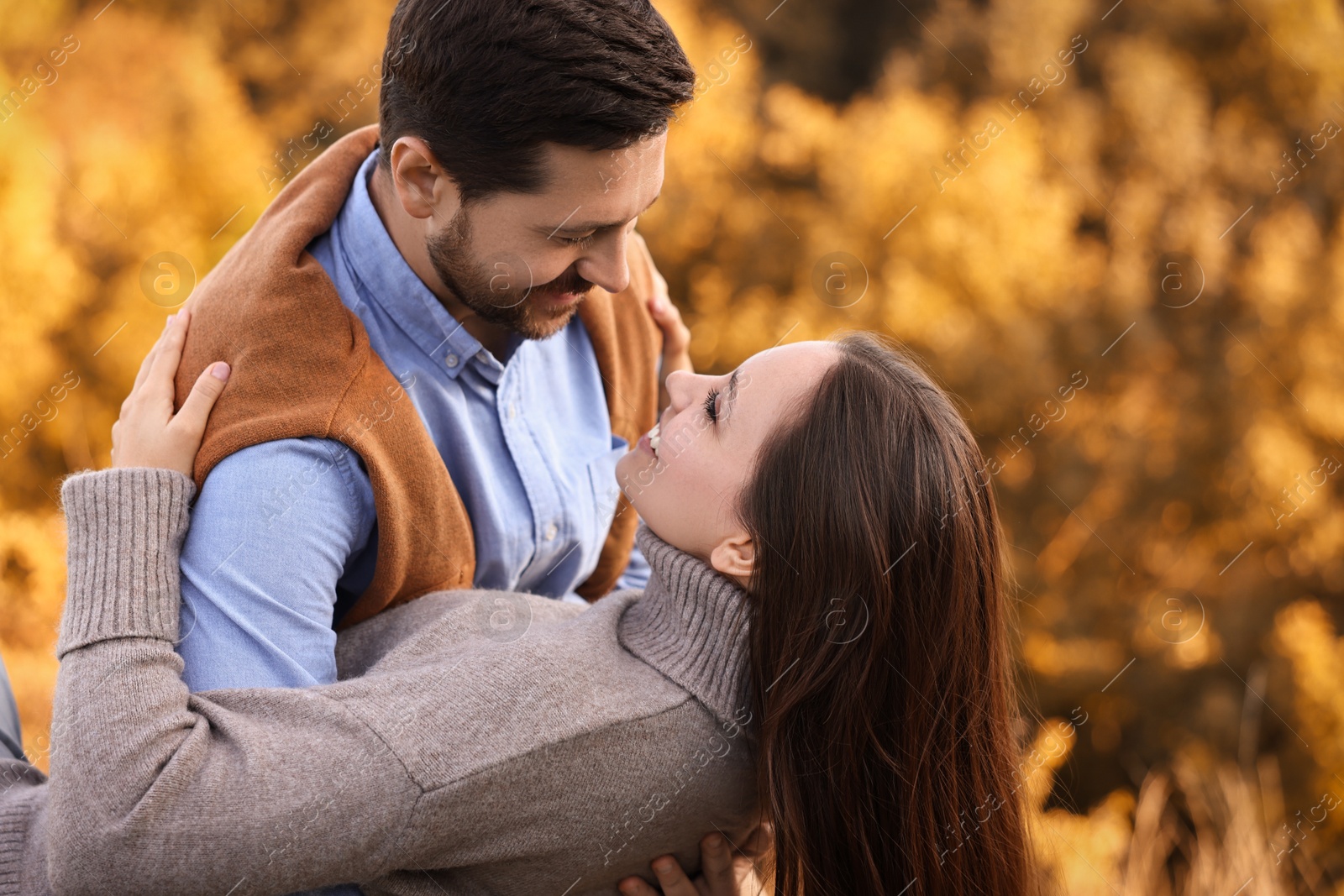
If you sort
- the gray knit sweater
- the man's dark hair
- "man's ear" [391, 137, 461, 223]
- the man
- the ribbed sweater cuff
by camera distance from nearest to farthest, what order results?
the gray knit sweater → the ribbed sweater cuff → the man → the man's dark hair → "man's ear" [391, 137, 461, 223]

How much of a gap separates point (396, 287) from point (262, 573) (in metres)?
0.56

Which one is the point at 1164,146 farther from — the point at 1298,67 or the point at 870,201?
the point at 870,201

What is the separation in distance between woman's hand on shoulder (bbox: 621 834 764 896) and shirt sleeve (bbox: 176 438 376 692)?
1.91ft

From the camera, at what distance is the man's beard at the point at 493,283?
5.76 ft

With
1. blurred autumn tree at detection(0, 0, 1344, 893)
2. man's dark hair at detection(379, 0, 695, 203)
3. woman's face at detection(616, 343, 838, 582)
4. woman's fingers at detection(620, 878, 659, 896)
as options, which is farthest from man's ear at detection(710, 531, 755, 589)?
blurred autumn tree at detection(0, 0, 1344, 893)

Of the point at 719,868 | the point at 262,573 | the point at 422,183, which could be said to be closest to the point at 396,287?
the point at 422,183

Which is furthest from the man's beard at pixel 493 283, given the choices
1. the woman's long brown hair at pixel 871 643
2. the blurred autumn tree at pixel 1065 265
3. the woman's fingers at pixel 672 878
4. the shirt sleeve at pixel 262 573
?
the blurred autumn tree at pixel 1065 265

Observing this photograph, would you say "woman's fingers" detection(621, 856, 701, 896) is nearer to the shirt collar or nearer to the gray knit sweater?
the gray knit sweater

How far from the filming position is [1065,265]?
425 cm

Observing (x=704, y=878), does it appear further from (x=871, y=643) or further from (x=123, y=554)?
(x=123, y=554)

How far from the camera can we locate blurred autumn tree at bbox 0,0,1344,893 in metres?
3.99

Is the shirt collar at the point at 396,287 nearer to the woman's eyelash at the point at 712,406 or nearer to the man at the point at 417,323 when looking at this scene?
the man at the point at 417,323

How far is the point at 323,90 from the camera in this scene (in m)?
4.27

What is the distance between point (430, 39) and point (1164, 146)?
11.7 ft
